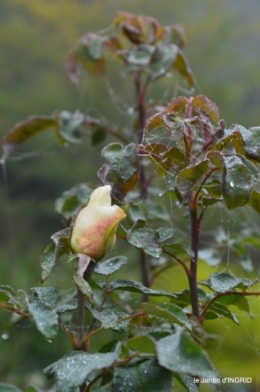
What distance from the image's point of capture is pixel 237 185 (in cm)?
28

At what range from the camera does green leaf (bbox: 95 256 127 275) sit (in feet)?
1.13

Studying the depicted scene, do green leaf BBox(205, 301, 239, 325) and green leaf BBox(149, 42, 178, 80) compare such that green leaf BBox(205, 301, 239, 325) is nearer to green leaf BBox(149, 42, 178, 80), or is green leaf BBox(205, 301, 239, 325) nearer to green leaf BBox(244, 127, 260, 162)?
green leaf BBox(244, 127, 260, 162)

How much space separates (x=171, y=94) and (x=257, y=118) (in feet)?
1.11

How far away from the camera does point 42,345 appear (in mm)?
1073

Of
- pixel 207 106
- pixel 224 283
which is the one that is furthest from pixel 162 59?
pixel 224 283

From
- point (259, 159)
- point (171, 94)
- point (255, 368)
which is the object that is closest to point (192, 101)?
point (259, 159)

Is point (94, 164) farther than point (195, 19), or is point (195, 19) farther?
point (195, 19)

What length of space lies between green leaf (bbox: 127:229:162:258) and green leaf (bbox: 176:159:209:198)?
0.05m

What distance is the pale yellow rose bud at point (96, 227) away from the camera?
0.29 meters

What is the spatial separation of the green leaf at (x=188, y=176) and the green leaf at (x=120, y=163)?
6 cm

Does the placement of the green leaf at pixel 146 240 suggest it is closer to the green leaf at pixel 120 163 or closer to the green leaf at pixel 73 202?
the green leaf at pixel 120 163

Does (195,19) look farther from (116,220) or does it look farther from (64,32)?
(116,220)

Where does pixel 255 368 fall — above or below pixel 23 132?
below

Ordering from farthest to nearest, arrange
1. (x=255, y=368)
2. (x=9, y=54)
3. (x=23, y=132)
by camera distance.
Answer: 1. (x=9, y=54)
2. (x=255, y=368)
3. (x=23, y=132)
